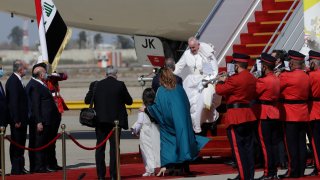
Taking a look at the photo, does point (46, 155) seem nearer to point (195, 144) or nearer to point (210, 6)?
point (195, 144)

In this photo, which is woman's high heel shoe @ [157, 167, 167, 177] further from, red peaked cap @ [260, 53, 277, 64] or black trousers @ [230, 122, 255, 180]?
red peaked cap @ [260, 53, 277, 64]

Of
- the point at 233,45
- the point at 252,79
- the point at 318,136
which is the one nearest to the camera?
the point at 252,79

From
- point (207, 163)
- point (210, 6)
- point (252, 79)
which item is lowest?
point (207, 163)

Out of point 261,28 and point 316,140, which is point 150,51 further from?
point 316,140

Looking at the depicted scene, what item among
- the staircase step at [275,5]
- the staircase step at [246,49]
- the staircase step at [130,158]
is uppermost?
the staircase step at [275,5]

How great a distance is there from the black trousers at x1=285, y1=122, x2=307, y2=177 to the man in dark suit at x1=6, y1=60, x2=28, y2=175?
433 centimetres

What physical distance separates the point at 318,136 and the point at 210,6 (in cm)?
787

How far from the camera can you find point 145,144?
15.8 metres

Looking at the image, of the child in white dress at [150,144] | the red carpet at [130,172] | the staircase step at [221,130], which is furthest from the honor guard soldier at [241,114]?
the staircase step at [221,130]

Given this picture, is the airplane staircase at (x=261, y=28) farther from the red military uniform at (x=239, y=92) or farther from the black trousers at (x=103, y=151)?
the red military uniform at (x=239, y=92)

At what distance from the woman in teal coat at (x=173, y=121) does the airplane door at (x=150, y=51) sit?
7.56 m

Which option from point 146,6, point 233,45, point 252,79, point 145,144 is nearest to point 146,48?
point 146,6

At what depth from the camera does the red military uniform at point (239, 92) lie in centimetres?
1406

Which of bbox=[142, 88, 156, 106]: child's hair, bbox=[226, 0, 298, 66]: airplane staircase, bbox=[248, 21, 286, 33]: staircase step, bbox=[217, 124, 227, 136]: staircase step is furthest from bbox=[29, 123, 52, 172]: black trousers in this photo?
bbox=[248, 21, 286, 33]: staircase step
